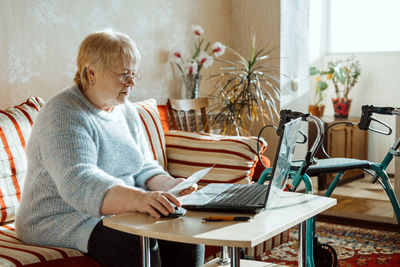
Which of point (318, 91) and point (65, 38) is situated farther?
point (318, 91)

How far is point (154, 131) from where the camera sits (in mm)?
2697

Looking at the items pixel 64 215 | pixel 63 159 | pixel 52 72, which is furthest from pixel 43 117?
pixel 52 72

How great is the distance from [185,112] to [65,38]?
85cm

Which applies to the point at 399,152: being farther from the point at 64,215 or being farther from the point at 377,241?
the point at 64,215

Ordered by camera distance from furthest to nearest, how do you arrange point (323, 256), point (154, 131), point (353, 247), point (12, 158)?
point (353, 247) → point (154, 131) → point (323, 256) → point (12, 158)

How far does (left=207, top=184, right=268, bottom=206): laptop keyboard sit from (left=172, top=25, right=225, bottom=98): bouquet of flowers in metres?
1.91

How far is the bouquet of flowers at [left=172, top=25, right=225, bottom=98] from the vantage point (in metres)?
3.39

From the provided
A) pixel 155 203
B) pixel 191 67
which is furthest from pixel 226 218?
pixel 191 67

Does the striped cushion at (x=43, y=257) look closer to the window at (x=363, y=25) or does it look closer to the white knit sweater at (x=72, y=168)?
the white knit sweater at (x=72, y=168)

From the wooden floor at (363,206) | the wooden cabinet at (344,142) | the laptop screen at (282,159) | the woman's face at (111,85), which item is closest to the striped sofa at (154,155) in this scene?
the woman's face at (111,85)

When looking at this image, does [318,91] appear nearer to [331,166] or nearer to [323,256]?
[331,166]

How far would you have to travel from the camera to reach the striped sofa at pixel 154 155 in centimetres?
158

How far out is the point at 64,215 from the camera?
1.64m

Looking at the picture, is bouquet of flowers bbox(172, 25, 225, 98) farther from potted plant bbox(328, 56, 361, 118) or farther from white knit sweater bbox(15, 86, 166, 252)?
potted plant bbox(328, 56, 361, 118)
